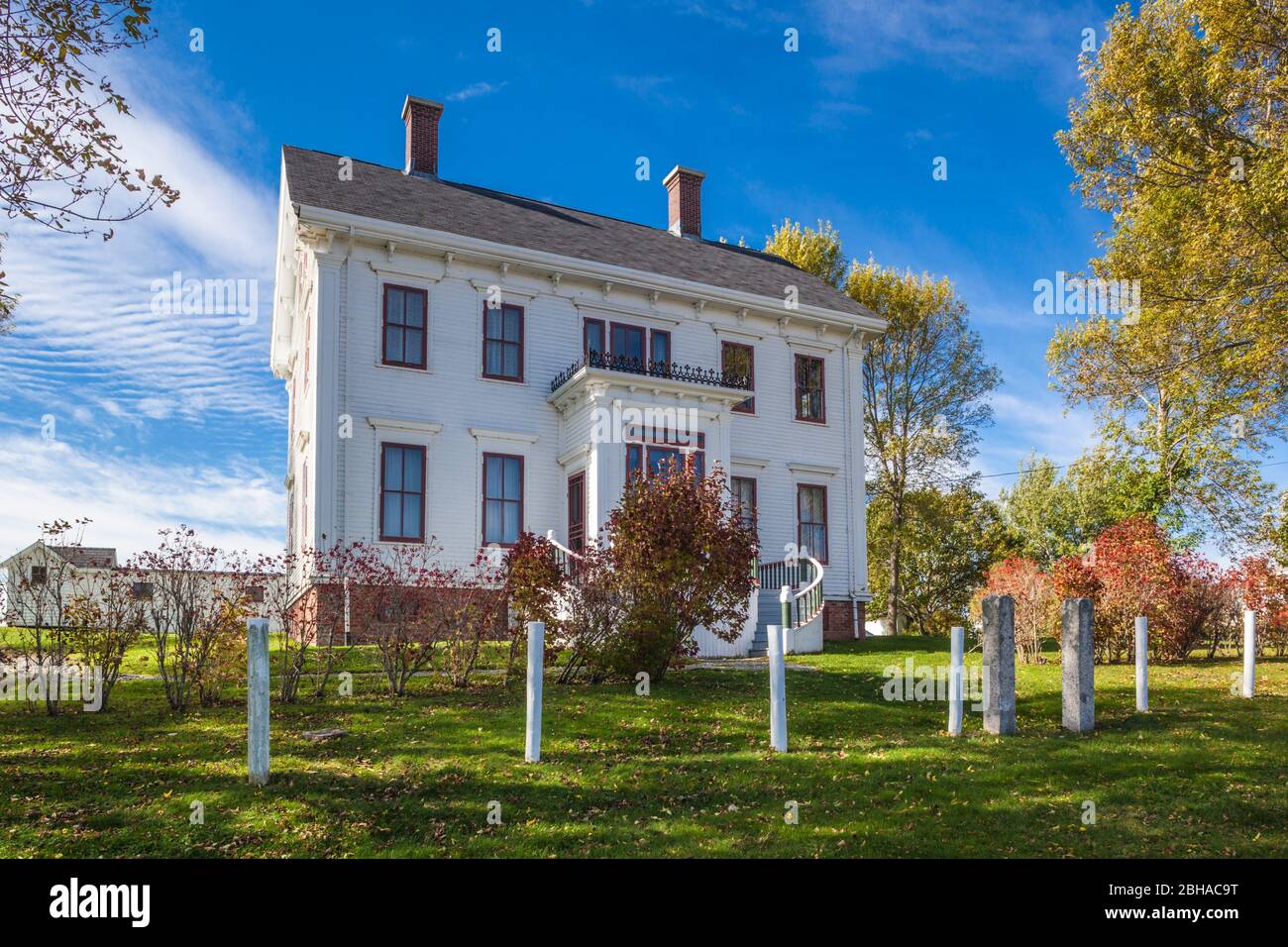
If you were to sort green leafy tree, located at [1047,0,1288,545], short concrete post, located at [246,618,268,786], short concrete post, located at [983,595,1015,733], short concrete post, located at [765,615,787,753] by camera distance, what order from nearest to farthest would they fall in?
short concrete post, located at [246,618,268,786] → short concrete post, located at [765,615,787,753] → short concrete post, located at [983,595,1015,733] → green leafy tree, located at [1047,0,1288,545]

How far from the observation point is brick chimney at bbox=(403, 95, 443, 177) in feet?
78.4

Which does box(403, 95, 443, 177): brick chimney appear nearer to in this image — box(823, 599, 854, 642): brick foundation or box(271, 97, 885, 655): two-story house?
box(271, 97, 885, 655): two-story house

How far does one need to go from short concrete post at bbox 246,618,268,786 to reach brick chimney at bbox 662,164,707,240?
70.5 ft

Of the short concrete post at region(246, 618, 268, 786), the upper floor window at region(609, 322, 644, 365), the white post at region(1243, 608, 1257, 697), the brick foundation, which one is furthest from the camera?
the brick foundation

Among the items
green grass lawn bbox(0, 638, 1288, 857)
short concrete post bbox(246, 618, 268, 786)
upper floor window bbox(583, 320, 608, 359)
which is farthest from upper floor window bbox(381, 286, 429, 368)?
short concrete post bbox(246, 618, 268, 786)

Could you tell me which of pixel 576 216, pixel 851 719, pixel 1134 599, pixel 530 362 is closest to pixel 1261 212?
pixel 1134 599

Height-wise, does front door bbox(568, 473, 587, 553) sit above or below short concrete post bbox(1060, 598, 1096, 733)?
above

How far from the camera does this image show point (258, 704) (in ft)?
25.9

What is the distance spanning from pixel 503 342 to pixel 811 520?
857cm

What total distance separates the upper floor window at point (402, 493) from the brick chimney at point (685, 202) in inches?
465

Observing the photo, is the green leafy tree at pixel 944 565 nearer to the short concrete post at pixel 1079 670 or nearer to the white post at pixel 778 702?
the short concrete post at pixel 1079 670

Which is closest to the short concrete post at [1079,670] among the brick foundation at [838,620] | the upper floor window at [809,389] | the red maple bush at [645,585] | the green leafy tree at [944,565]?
the red maple bush at [645,585]
